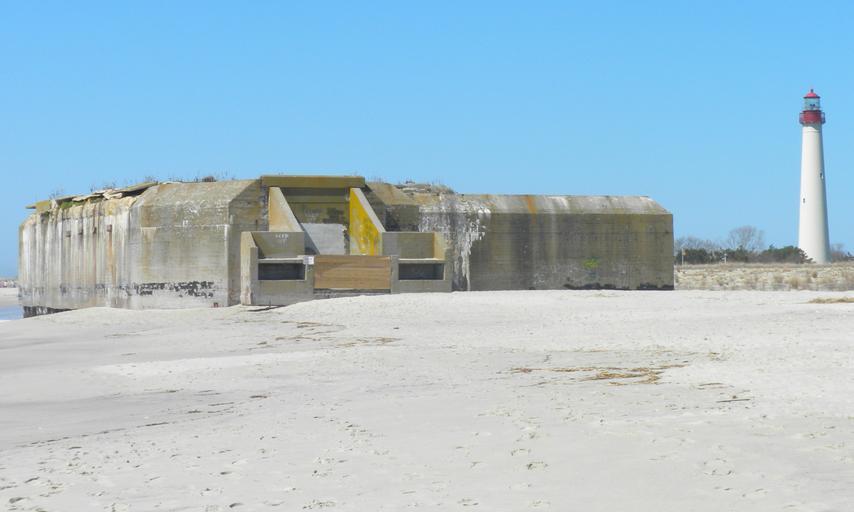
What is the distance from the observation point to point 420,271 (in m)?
23.6

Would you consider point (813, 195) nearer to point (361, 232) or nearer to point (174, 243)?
point (361, 232)

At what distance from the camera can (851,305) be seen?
16.2 meters

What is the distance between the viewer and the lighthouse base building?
75.4 ft

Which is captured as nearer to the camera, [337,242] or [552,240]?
[337,242]

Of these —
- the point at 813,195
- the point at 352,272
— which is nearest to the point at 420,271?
the point at 352,272

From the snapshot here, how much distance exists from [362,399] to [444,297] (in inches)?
499

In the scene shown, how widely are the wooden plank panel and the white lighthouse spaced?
38.0 metres

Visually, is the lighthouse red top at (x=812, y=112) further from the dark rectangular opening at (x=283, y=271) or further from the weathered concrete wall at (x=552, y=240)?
the dark rectangular opening at (x=283, y=271)

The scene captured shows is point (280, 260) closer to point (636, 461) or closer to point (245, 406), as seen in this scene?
point (245, 406)

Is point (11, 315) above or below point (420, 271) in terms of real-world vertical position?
below

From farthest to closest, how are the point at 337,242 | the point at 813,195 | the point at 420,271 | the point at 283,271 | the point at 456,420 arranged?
the point at 813,195
the point at 337,242
the point at 420,271
the point at 283,271
the point at 456,420

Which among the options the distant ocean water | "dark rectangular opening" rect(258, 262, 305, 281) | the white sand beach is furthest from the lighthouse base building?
the distant ocean water

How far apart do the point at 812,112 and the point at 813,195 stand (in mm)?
4991

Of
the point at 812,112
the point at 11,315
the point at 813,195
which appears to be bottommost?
the point at 11,315
